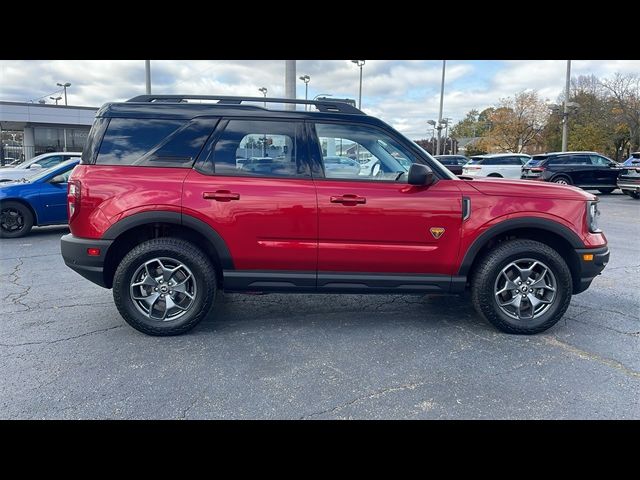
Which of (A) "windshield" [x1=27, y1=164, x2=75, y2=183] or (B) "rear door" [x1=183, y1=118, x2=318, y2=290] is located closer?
(B) "rear door" [x1=183, y1=118, x2=318, y2=290]

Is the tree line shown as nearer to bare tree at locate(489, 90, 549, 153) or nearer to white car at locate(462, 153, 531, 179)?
bare tree at locate(489, 90, 549, 153)

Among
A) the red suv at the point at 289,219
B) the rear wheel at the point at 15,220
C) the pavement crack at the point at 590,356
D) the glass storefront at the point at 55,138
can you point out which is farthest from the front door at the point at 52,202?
the glass storefront at the point at 55,138

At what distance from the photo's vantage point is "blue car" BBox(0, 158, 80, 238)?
26.2 feet

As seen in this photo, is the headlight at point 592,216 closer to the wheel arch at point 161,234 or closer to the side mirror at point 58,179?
the wheel arch at point 161,234

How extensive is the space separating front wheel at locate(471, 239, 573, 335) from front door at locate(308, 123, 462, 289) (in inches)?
14.4

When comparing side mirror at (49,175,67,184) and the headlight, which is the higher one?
side mirror at (49,175,67,184)

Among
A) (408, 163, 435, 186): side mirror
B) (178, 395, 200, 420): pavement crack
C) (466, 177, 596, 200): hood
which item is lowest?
(178, 395, 200, 420): pavement crack

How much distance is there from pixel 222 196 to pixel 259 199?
323 millimetres

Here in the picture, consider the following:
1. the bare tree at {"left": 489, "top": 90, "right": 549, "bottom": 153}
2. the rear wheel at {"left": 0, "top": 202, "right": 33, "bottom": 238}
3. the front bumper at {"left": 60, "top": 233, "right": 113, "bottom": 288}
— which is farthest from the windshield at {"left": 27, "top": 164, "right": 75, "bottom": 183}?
the bare tree at {"left": 489, "top": 90, "right": 549, "bottom": 153}

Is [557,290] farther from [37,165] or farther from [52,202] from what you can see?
[37,165]

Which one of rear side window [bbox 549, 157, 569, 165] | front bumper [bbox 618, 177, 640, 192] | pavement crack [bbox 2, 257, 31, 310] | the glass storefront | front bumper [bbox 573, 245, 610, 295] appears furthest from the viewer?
the glass storefront

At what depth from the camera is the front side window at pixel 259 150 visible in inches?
145

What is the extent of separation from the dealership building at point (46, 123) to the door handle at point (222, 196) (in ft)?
108

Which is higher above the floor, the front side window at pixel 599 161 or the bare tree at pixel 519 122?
the bare tree at pixel 519 122
